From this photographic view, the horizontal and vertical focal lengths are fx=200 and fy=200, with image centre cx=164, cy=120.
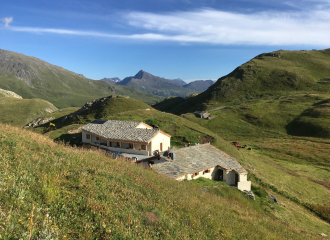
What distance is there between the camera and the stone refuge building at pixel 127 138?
38.6 meters

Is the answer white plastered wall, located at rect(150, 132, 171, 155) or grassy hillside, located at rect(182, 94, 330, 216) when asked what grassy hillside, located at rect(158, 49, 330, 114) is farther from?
white plastered wall, located at rect(150, 132, 171, 155)

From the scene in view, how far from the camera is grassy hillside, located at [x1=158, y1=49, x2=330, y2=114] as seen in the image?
136875 mm

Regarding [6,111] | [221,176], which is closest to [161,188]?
[221,176]

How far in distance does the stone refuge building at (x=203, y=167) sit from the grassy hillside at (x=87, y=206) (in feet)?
49.5

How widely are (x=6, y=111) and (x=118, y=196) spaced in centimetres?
19090

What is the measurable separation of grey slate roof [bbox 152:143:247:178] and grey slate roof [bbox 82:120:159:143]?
980cm

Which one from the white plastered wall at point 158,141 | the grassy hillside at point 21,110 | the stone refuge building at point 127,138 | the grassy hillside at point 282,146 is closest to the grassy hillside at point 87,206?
the white plastered wall at point 158,141

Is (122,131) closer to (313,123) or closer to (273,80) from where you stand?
(313,123)

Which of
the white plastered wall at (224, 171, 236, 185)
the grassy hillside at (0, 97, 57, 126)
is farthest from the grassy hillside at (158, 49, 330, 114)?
the grassy hillside at (0, 97, 57, 126)

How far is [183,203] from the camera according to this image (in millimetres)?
9180

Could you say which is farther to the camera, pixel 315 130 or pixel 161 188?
pixel 315 130

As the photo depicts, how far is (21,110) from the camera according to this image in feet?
530

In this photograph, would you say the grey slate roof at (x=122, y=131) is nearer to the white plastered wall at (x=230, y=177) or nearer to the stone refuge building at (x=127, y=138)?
the stone refuge building at (x=127, y=138)

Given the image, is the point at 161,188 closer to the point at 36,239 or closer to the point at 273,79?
the point at 36,239
